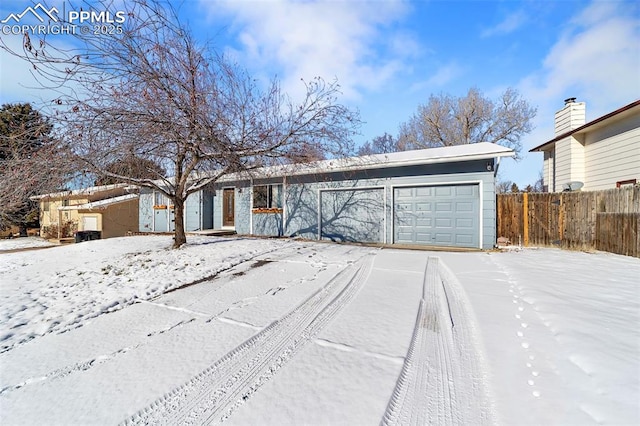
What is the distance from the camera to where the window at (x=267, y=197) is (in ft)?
36.8

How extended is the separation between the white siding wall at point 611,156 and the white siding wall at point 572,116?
2.60ft

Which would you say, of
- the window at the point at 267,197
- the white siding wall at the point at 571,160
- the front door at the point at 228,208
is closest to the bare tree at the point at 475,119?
the white siding wall at the point at 571,160

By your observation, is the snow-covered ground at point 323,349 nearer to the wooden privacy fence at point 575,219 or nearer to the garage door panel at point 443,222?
the wooden privacy fence at point 575,219

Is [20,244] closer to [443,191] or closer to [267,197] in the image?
[267,197]

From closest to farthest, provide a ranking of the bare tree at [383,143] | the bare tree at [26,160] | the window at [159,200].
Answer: the bare tree at [26,160], the window at [159,200], the bare tree at [383,143]

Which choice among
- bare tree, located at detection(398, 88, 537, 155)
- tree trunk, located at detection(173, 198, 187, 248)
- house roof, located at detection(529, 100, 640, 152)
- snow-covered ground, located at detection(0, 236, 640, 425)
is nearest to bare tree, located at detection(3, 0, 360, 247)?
tree trunk, located at detection(173, 198, 187, 248)

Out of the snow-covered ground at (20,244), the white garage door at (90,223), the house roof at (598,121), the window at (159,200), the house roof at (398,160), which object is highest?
the house roof at (598,121)

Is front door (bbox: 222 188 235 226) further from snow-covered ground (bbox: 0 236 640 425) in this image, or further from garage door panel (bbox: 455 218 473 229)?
garage door panel (bbox: 455 218 473 229)

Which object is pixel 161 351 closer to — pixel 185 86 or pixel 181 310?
pixel 181 310

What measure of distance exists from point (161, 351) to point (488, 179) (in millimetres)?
8790

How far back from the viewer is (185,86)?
5195mm

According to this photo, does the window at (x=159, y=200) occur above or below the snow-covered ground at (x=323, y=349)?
above

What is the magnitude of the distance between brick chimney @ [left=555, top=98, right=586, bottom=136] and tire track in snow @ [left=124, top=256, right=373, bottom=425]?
41.9ft

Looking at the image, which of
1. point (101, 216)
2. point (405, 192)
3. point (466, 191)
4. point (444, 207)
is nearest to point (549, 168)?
point (466, 191)
